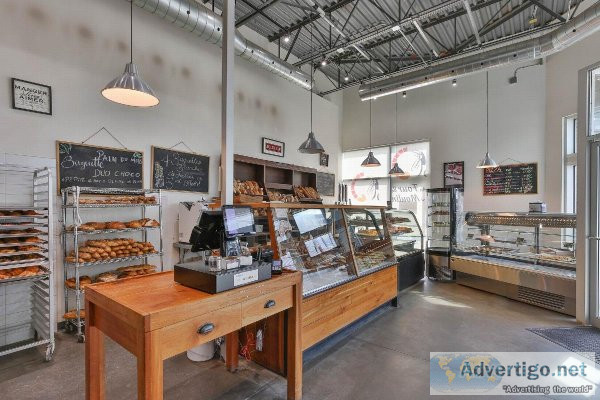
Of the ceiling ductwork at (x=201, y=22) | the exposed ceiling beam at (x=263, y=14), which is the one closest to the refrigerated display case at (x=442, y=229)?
the ceiling ductwork at (x=201, y=22)

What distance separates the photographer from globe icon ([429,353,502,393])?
2449 mm

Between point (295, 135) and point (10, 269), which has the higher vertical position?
point (295, 135)

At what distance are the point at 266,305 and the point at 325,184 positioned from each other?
620 cm

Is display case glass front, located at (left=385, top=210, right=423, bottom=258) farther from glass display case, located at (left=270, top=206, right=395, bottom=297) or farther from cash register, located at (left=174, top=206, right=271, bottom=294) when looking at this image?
cash register, located at (left=174, top=206, right=271, bottom=294)

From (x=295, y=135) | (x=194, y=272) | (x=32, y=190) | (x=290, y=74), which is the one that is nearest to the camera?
(x=194, y=272)

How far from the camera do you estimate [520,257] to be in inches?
190

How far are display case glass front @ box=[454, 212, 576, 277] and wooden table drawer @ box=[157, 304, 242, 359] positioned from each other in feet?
15.2

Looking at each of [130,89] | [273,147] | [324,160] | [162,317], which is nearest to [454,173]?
[324,160]

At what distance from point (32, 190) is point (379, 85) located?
6.23 metres

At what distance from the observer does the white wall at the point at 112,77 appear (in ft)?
10.7

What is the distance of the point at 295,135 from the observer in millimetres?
7066

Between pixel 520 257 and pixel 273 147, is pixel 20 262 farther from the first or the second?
pixel 520 257

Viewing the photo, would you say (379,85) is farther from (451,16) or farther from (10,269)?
(10,269)

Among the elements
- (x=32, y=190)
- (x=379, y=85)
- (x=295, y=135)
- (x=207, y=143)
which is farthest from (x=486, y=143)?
(x=32, y=190)
